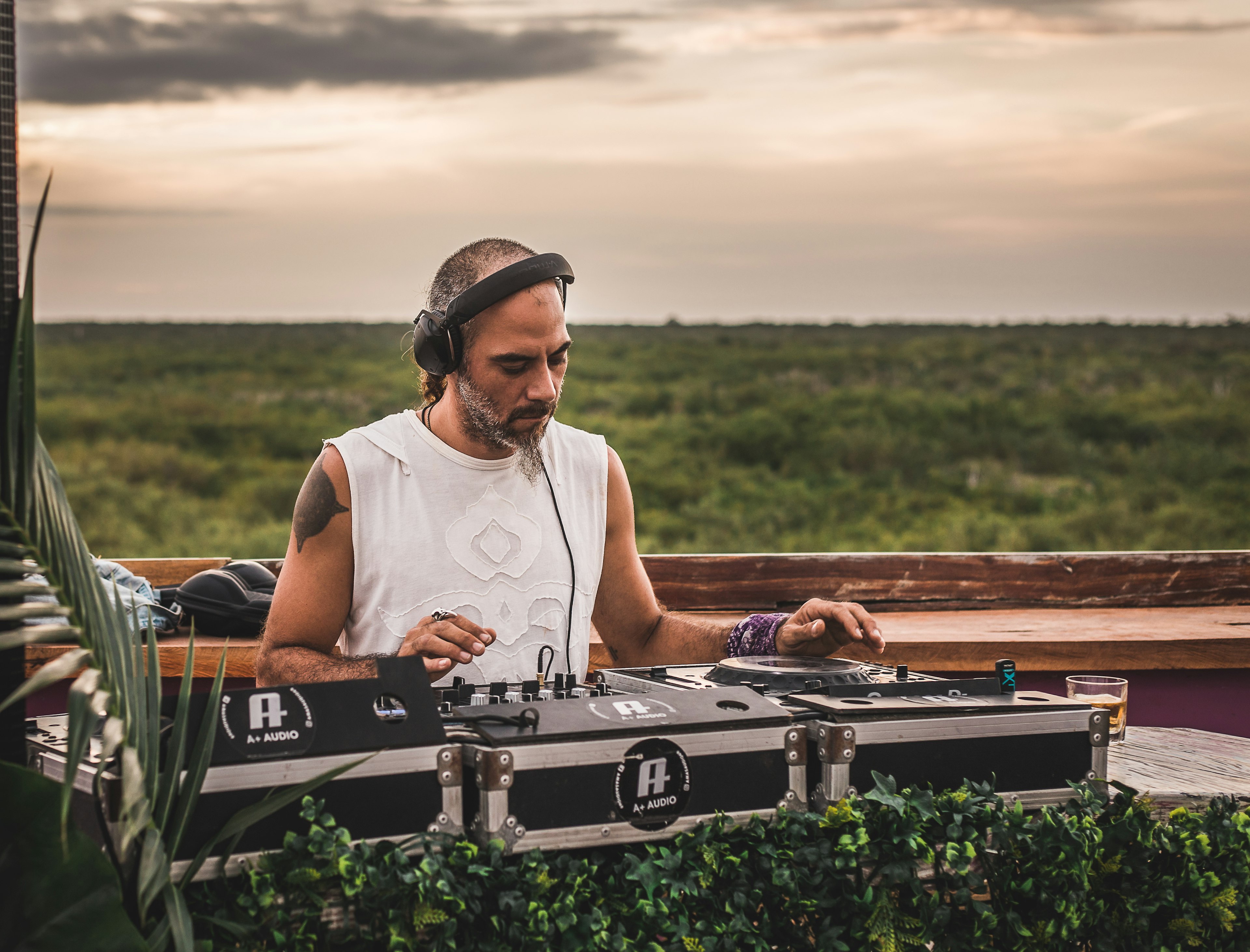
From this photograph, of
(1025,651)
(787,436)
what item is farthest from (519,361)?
(787,436)

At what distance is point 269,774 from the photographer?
4.04ft

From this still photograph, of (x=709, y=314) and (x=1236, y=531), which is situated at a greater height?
(x=709, y=314)

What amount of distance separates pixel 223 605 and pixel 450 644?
2.17 metres

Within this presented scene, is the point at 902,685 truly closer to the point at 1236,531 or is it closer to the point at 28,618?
the point at 28,618

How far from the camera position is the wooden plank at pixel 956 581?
159 inches

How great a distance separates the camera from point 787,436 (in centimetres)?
2728

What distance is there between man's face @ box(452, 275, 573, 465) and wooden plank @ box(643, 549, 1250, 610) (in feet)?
6.10

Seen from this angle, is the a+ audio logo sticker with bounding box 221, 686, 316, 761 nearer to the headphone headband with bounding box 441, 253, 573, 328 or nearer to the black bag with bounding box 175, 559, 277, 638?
the headphone headband with bounding box 441, 253, 573, 328

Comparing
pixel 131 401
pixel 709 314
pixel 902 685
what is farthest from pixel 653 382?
pixel 902 685

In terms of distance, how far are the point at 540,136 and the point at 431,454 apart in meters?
23.7

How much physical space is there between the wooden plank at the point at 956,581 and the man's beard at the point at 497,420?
1756mm

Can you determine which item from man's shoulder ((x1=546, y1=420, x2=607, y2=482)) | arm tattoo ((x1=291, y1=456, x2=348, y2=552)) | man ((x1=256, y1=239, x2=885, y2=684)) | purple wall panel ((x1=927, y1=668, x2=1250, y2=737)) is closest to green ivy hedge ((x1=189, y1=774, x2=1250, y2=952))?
man ((x1=256, y1=239, x2=885, y2=684))

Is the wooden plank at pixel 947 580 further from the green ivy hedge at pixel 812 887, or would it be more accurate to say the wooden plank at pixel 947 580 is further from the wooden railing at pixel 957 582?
the green ivy hedge at pixel 812 887

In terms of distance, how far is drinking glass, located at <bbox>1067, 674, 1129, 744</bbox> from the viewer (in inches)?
81.4
